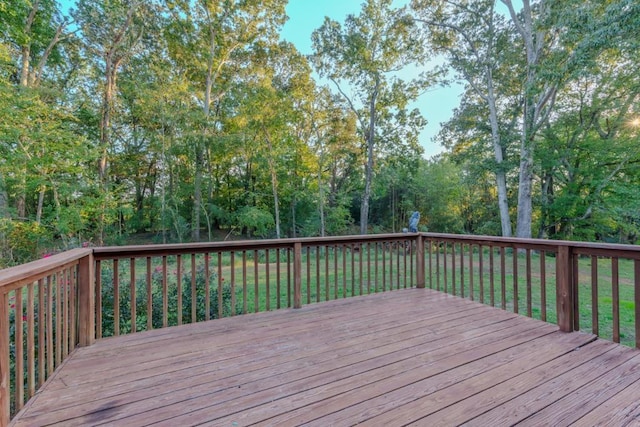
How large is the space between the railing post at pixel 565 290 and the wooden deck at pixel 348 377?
12cm

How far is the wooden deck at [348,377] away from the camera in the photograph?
1466mm

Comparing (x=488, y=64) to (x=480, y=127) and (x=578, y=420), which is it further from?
(x=578, y=420)

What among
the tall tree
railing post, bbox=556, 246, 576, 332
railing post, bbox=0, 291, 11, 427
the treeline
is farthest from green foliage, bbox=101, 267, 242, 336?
the tall tree

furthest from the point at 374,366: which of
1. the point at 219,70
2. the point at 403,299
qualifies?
the point at 219,70

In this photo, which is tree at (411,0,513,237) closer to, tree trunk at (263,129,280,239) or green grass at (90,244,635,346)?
green grass at (90,244,635,346)

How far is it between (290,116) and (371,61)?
13.0 ft

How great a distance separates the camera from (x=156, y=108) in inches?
386

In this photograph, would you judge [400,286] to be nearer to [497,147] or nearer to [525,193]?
[525,193]

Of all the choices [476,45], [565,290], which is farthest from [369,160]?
[565,290]

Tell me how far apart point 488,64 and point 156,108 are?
11456 millimetres

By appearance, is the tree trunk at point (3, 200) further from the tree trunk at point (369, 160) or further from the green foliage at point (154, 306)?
the tree trunk at point (369, 160)

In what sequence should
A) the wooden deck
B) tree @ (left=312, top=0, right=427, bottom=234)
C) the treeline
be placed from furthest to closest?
tree @ (left=312, top=0, right=427, bottom=234), the treeline, the wooden deck

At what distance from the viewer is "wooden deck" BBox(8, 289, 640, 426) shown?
1466 millimetres

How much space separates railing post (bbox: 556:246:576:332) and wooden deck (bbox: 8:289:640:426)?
122 millimetres
